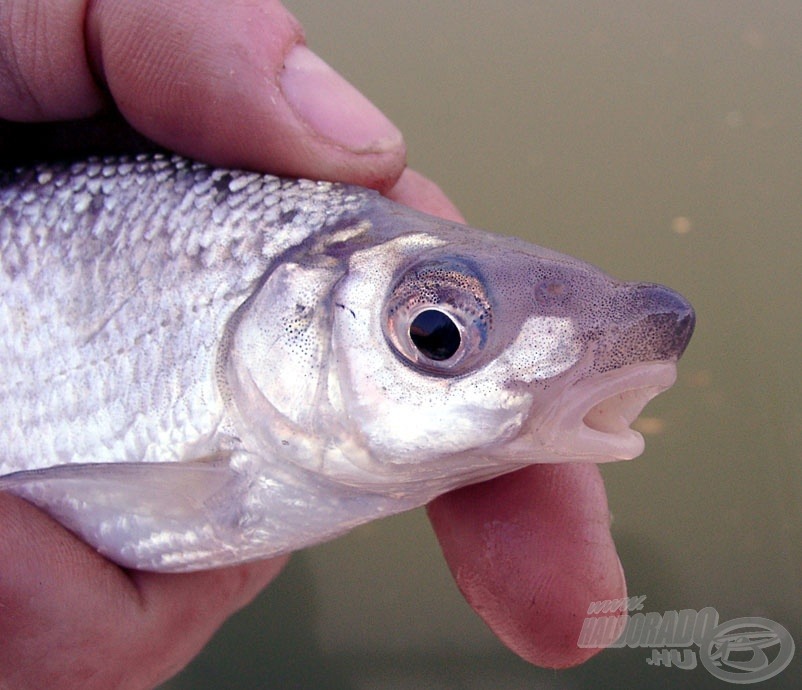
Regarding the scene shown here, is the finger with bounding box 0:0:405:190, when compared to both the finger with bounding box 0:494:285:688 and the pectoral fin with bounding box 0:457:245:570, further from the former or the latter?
the finger with bounding box 0:494:285:688

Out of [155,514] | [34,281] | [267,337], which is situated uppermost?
[267,337]

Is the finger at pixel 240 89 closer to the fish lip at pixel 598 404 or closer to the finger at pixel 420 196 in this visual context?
the finger at pixel 420 196

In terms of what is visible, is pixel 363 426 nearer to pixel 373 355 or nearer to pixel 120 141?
pixel 373 355

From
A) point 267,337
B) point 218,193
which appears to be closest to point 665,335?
point 267,337

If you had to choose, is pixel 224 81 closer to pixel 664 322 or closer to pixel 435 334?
pixel 435 334

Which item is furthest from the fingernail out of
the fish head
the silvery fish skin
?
the fish head

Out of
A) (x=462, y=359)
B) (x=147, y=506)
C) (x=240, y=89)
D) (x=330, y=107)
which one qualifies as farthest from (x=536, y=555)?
(x=240, y=89)
